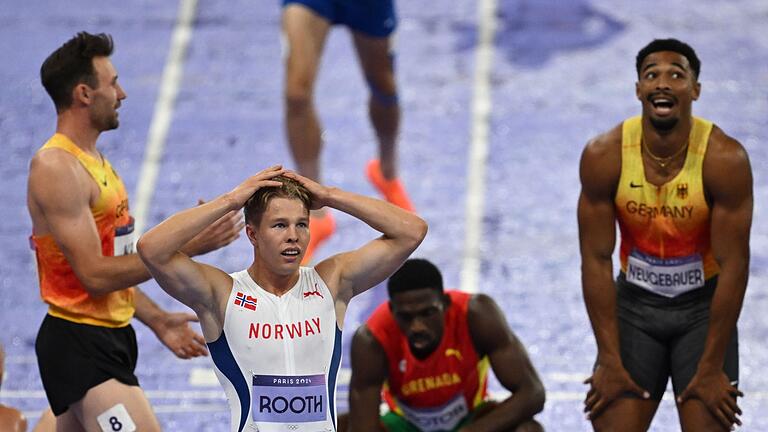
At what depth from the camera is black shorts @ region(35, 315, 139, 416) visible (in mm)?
5496

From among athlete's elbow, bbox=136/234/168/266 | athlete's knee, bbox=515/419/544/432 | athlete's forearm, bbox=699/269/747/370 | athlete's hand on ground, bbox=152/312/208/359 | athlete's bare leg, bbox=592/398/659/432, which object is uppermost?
athlete's elbow, bbox=136/234/168/266

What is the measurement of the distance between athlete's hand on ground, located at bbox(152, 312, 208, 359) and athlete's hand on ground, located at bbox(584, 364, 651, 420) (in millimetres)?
1587

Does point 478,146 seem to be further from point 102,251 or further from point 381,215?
point 381,215

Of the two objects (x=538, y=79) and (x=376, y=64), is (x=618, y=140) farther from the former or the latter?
(x=538, y=79)

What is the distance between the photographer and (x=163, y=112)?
1007cm

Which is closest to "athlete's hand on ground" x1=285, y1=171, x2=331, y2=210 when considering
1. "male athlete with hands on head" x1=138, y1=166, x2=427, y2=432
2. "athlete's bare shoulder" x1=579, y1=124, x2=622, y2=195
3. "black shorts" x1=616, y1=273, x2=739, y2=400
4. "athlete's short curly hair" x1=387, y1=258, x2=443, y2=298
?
"male athlete with hands on head" x1=138, y1=166, x2=427, y2=432

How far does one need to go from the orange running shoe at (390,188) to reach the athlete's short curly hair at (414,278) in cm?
254

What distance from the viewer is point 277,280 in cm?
493

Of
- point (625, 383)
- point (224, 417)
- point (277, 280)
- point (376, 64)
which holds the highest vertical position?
point (376, 64)

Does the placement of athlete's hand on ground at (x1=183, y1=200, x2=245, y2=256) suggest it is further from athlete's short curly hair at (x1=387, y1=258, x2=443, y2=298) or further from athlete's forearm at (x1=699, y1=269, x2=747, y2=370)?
athlete's forearm at (x1=699, y1=269, x2=747, y2=370)

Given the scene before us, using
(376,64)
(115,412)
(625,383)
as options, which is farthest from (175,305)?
(625,383)

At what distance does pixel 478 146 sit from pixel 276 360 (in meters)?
4.89

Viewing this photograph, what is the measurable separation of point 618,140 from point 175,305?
3198 millimetres

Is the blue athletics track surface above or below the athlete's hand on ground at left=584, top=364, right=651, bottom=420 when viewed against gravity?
above
